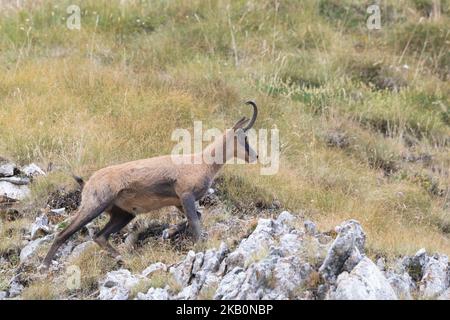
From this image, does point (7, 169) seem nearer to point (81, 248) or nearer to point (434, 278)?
point (81, 248)

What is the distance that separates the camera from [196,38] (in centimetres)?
1577

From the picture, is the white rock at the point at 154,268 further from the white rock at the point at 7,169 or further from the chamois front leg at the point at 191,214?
the white rock at the point at 7,169

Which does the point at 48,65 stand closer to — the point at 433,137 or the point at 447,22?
the point at 433,137

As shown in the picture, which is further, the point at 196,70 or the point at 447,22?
the point at 447,22

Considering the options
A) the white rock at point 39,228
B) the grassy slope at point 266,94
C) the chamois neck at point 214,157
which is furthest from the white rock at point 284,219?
the white rock at point 39,228

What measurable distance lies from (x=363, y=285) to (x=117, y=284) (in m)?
2.48

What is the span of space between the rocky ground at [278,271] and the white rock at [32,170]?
1.45 meters

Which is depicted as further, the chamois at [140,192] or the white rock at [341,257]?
the chamois at [140,192]

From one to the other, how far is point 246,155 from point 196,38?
16.1 feet

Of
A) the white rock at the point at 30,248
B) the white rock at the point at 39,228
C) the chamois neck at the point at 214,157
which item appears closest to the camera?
the white rock at the point at 30,248

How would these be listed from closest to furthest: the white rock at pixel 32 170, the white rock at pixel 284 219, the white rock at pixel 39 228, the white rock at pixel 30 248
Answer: the white rock at pixel 284 219 < the white rock at pixel 30 248 < the white rock at pixel 39 228 < the white rock at pixel 32 170

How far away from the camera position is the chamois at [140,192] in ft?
33.9

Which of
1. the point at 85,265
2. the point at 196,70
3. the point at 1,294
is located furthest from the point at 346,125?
the point at 1,294

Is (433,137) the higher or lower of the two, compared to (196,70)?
lower
